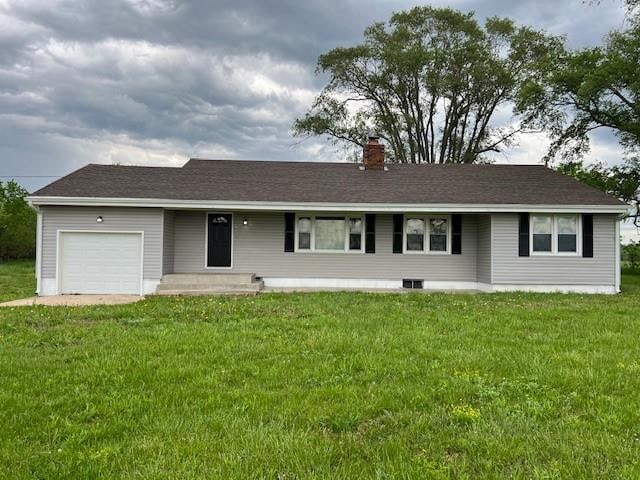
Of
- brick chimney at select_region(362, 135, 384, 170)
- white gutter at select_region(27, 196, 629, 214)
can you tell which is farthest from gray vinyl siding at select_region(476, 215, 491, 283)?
brick chimney at select_region(362, 135, 384, 170)

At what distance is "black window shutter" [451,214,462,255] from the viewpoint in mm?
14727

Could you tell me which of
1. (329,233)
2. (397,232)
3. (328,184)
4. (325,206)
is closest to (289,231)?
(329,233)

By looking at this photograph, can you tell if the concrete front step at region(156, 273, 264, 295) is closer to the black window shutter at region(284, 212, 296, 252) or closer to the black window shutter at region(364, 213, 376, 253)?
the black window shutter at region(284, 212, 296, 252)

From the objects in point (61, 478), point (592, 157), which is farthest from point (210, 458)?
point (592, 157)

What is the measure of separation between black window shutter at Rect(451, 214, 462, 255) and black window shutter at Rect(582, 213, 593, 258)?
345 centimetres

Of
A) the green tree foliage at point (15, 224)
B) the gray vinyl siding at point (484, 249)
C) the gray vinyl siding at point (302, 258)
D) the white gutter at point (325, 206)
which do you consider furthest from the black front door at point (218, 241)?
the green tree foliage at point (15, 224)

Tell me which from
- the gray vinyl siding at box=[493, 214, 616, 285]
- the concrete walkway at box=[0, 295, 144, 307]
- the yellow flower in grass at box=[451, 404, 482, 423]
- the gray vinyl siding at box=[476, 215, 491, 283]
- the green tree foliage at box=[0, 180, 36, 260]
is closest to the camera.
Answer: the yellow flower in grass at box=[451, 404, 482, 423]

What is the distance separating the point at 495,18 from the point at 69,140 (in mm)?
27150

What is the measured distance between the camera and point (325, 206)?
13.9 metres

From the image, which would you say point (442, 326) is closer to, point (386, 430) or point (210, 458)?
point (386, 430)

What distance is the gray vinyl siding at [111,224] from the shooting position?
13156mm

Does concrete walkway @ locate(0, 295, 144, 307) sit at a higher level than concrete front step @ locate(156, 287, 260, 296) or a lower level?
lower

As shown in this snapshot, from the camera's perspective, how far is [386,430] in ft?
11.8

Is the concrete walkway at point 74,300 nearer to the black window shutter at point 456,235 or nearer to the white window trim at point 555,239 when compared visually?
the black window shutter at point 456,235
